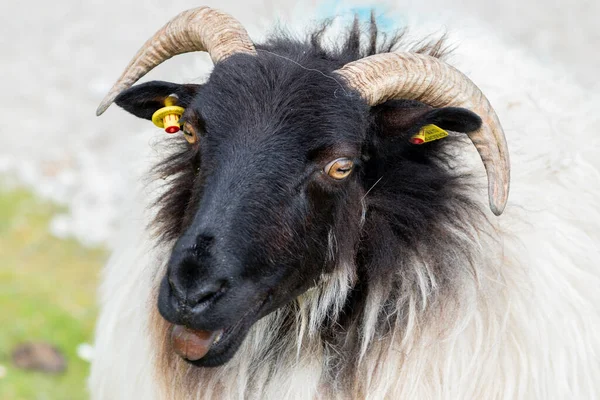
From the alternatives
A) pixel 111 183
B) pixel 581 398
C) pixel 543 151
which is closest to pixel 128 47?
pixel 111 183

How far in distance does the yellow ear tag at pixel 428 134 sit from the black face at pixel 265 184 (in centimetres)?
4

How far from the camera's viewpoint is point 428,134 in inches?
127

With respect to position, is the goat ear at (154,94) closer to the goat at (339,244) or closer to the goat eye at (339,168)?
the goat at (339,244)

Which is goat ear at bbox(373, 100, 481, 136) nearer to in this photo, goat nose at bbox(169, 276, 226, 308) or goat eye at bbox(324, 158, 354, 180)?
goat eye at bbox(324, 158, 354, 180)

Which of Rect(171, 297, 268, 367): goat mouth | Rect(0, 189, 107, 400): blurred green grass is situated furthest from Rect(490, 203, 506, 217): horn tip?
Rect(0, 189, 107, 400): blurred green grass

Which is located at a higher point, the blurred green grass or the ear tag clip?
the ear tag clip

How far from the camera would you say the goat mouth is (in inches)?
113

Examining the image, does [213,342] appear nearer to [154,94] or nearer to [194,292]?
[194,292]

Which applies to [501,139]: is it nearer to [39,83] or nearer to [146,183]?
[146,183]

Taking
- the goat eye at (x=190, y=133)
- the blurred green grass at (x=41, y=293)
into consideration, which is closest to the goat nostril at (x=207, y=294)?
the goat eye at (x=190, y=133)

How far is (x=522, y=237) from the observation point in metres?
3.52

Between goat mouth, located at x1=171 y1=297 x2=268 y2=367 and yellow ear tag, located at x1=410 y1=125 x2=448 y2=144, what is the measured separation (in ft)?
2.80

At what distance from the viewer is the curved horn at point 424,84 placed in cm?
308

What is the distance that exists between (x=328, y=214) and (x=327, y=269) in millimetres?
217
